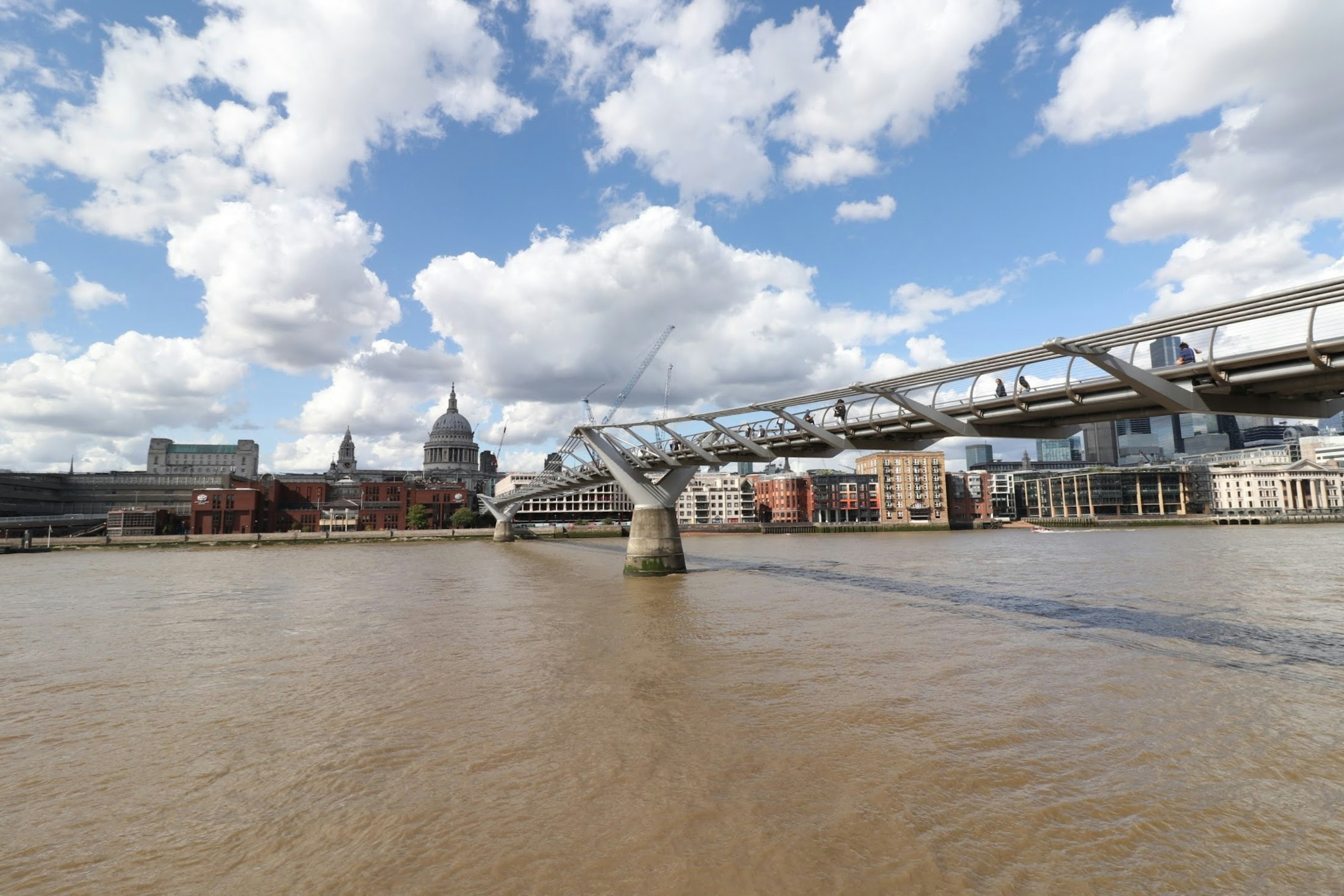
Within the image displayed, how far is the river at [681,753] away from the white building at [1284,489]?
Answer: 15973cm

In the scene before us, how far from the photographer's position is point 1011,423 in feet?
60.8

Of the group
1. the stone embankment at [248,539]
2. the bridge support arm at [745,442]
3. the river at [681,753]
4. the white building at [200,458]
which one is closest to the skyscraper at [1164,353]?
the river at [681,753]

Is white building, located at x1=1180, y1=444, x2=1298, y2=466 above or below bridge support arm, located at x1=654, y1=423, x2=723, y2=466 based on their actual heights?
above

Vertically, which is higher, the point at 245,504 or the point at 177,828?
the point at 245,504

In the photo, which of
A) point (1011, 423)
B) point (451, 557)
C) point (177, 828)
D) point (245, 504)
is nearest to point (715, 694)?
point (177, 828)

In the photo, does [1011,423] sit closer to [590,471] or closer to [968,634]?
[968,634]

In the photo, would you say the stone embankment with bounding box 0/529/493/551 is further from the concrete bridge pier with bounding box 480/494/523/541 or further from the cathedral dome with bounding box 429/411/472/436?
the cathedral dome with bounding box 429/411/472/436

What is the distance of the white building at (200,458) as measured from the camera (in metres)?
190

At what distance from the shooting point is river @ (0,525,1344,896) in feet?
21.1

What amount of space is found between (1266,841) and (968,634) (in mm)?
11737

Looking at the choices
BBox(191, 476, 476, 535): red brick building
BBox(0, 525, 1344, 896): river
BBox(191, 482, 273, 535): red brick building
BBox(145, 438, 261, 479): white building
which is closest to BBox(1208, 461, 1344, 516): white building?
BBox(191, 476, 476, 535): red brick building

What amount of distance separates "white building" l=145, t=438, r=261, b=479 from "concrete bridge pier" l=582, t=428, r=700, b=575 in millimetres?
188271

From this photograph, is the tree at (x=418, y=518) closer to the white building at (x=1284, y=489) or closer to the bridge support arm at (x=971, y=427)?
the bridge support arm at (x=971, y=427)

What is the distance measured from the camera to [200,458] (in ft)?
629
